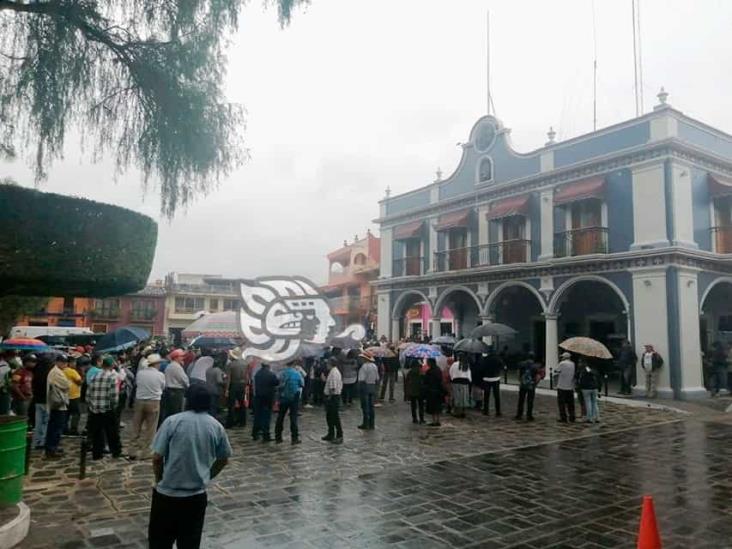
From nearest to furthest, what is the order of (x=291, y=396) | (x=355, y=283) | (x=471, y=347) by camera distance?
(x=291, y=396), (x=471, y=347), (x=355, y=283)

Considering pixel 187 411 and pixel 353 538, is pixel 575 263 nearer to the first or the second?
pixel 353 538

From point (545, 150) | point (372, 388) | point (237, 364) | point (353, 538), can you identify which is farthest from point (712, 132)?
point (353, 538)

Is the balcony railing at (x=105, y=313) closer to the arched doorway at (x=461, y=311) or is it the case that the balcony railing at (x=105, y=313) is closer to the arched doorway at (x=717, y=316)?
the arched doorway at (x=461, y=311)

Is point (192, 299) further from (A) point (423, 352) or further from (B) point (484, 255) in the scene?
(A) point (423, 352)

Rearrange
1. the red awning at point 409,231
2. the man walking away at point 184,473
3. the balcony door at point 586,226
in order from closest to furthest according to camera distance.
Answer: the man walking away at point 184,473, the balcony door at point 586,226, the red awning at point 409,231

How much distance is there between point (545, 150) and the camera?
19781 mm

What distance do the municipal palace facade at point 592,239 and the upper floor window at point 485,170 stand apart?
5cm

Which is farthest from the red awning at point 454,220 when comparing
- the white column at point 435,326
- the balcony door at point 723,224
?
the balcony door at point 723,224

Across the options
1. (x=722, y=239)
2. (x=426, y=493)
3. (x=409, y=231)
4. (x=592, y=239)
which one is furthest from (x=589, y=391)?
(x=409, y=231)

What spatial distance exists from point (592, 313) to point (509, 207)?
5107 millimetres

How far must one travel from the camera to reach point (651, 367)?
50.8ft

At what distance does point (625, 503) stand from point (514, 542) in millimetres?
1946

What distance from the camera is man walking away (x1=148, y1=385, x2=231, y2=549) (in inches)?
145

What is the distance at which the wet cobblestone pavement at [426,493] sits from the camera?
513 cm
